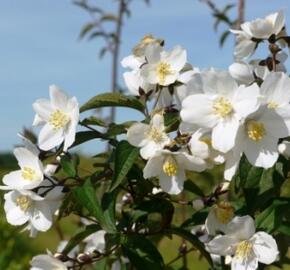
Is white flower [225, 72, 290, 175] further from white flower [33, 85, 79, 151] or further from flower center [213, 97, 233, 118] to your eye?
white flower [33, 85, 79, 151]

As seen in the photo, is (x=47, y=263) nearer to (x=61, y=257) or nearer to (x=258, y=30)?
(x=61, y=257)

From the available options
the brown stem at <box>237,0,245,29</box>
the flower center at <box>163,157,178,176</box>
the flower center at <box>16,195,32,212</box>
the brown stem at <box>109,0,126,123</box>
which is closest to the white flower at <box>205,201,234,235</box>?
the flower center at <box>163,157,178,176</box>

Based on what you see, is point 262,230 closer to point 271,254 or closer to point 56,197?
point 271,254

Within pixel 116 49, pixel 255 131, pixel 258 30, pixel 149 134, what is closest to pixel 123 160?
pixel 149 134

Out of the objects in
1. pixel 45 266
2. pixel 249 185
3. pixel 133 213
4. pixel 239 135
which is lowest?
pixel 45 266

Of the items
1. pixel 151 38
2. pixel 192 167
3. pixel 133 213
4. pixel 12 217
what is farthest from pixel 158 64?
pixel 12 217
